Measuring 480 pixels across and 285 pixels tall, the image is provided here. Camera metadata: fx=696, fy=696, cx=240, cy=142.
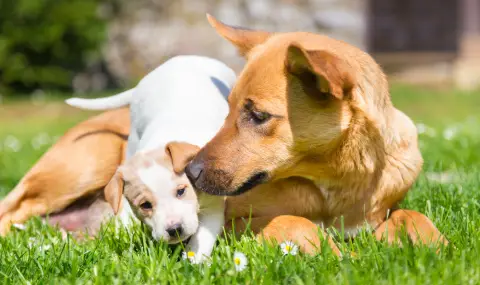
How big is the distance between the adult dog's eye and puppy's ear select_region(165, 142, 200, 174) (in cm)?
37

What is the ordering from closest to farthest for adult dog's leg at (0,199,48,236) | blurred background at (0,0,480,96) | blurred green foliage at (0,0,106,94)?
adult dog's leg at (0,199,48,236) < blurred green foliage at (0,0,106,94) < blurred background at (0,0,480,96)

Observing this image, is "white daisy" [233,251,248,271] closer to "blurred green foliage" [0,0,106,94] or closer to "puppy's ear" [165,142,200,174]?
"puppy's ear" [165,142,200,174]

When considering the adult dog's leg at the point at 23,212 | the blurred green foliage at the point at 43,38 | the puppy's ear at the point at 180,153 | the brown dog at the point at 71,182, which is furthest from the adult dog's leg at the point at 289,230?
the blurred green foliage at the point at 43,38

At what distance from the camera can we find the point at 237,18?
1206 cm

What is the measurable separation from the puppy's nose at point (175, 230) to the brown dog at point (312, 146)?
218 millimetres

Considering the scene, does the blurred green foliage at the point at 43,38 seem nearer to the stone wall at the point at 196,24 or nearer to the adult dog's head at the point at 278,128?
the stone wall at the point at 196,24

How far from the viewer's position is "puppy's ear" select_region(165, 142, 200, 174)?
10.8ft

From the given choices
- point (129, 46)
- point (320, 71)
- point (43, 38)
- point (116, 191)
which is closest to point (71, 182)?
point (116, 191)

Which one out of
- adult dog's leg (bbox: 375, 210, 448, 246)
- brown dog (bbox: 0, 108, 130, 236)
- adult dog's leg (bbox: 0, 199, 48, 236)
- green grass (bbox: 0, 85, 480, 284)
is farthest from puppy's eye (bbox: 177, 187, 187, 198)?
adult dog's leg (bbox: 0, 199, 48, 236)

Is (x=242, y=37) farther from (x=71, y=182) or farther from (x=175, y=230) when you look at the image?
(x=71, y=182)

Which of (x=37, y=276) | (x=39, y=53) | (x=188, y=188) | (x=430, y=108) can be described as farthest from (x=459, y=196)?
(x=39, y=53)

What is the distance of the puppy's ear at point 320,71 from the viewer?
2.90m

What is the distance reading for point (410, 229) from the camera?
335 centimetres

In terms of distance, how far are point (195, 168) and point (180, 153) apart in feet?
0.58
